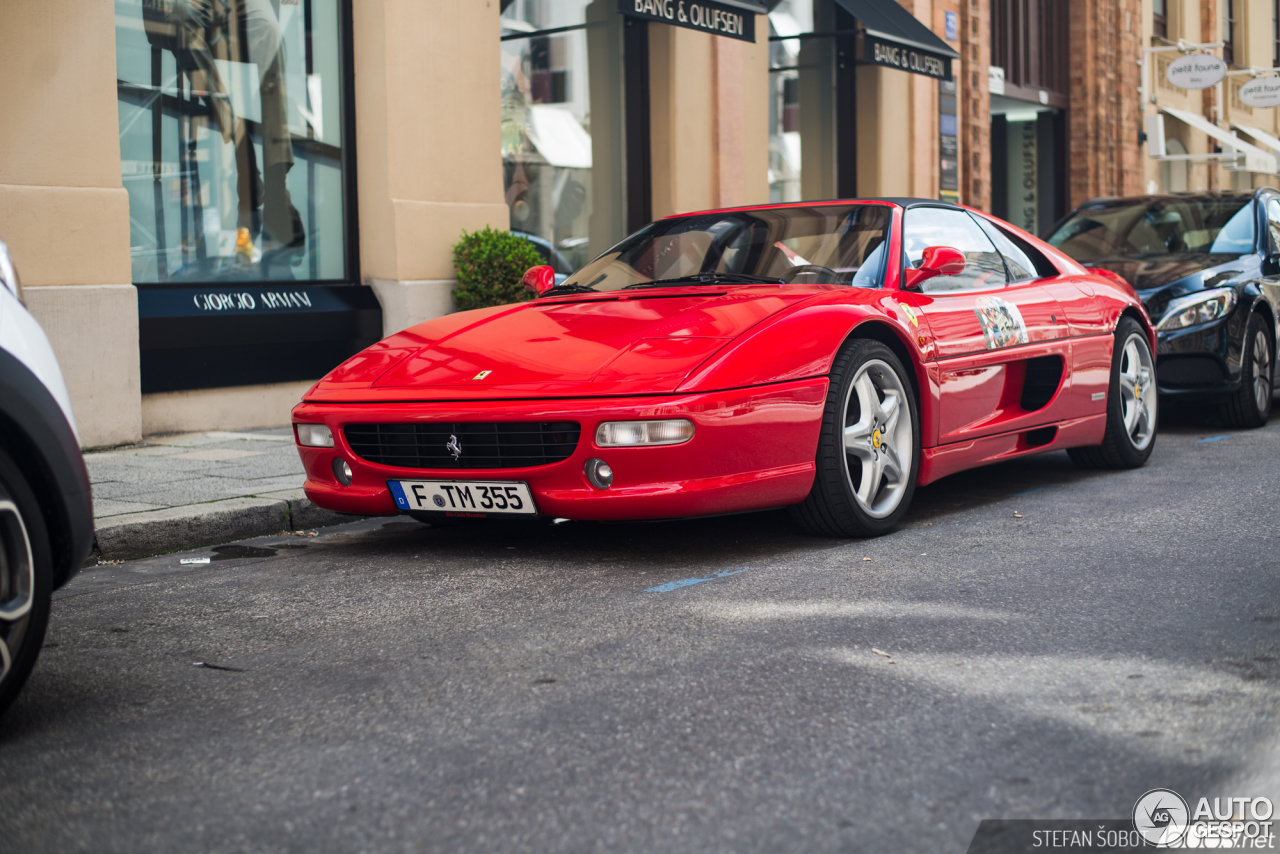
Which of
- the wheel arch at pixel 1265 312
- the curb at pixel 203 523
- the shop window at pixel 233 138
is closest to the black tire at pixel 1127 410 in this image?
the wheel arch at pixel 1265 312

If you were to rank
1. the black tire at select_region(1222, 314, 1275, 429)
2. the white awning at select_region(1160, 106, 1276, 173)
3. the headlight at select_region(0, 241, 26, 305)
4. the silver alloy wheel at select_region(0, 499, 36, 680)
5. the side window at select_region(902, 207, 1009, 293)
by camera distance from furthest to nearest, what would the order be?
the white awning at select_region(1160, 106, 1276, 173)
the black tire at select_region(1222, 314, 1275, 429)
the side window at select_region(902, 207, 1009, 293)
the headlight at select_region(0, 241, 26, 305)
the silver alloy wheel at select_region(0, 499, 36, 680)

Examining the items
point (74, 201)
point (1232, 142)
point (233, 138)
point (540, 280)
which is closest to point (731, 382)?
point (540, 280)

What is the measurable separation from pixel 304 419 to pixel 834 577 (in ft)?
6.66

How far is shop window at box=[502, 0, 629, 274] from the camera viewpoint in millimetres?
11953

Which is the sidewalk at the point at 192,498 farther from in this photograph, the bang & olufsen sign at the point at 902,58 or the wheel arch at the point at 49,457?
the bang & olufsen sign at the point at 902,58

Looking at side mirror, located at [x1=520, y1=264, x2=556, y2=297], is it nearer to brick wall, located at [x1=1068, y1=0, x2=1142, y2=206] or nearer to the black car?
the black car

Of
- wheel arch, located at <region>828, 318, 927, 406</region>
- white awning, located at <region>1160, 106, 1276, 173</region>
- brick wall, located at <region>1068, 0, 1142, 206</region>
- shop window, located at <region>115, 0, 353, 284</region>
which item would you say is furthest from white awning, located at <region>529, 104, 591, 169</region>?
white awning, located at <region>1160, 106, 1276, 173</region>

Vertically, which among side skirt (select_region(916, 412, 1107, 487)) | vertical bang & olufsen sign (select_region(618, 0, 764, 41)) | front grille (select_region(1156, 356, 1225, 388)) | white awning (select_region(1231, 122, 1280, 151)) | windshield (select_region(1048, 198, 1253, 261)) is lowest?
side skirt (select_region(916, 412, 1107, 487))

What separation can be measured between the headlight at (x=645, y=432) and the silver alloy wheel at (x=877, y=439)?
2.42ft

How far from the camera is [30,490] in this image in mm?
2908

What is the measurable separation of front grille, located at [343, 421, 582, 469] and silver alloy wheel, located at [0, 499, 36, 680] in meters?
1.86

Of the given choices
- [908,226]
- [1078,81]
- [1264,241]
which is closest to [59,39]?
[908,226]

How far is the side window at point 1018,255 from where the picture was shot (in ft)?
20.6

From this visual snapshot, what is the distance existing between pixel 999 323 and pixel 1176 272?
3.47 m
